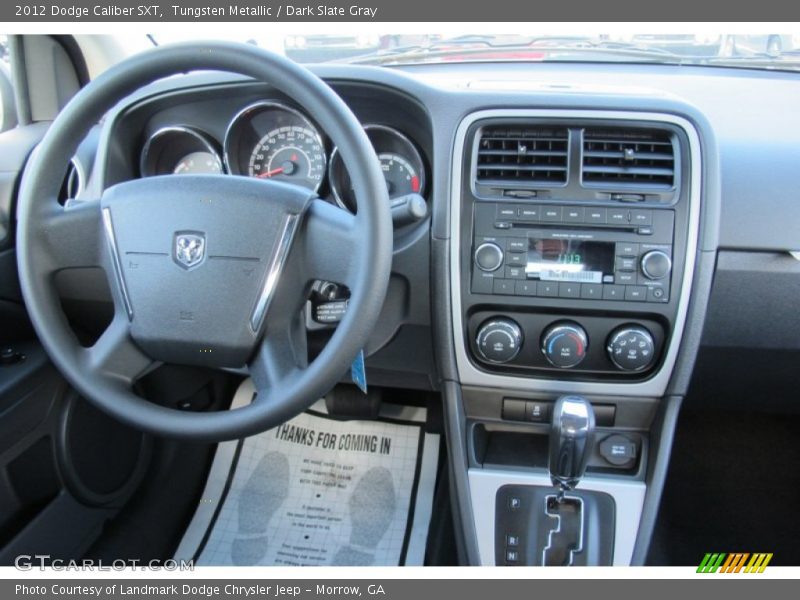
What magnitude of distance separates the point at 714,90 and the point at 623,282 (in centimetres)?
65

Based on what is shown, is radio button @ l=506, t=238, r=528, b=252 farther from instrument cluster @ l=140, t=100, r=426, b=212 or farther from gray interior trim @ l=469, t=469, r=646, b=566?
gray interior trim @ l=469, t=469, r=646, b=566

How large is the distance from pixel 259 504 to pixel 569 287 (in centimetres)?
105

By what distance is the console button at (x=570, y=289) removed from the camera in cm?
121

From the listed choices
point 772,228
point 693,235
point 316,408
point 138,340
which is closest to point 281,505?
point 316,408

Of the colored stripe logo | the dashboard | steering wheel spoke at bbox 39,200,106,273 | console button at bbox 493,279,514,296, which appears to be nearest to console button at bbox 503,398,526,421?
the dashboard

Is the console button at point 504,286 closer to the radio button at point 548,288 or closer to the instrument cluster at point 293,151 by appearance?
the radio button at point 548,288

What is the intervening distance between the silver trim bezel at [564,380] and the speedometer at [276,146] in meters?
0.30

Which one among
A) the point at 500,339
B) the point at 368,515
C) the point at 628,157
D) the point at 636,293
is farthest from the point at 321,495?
the point at 628,157

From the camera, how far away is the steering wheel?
920mm

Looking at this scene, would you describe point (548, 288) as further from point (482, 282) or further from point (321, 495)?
point (321, 495)

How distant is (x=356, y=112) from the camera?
133 cm

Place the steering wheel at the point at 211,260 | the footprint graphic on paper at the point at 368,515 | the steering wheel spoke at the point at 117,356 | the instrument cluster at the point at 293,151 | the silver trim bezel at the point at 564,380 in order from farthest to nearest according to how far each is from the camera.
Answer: the footprint graphic on paper at the point at 368,515 → the instrument cluster at the point at 293,151 → the silver trim bezel at the point at 564,380 → the steering wheel spoke at the point at 117,356 → the steering wheel at the point at 211,260

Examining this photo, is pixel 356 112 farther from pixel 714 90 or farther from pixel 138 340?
pixel 714 90

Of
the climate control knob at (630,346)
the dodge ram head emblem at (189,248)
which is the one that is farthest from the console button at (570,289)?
the dodge ram head emblem at (189,248)
